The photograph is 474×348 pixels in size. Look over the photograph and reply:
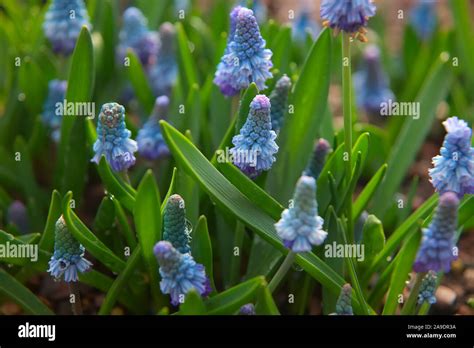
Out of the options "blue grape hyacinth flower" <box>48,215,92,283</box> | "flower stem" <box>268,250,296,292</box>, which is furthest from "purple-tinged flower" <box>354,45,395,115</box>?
"blue grape hyacinth flower" <box>48,215,92,283</box>

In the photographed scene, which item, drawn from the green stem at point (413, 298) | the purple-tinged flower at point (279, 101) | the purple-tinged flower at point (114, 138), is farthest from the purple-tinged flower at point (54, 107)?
the green stem at point (413, 298)

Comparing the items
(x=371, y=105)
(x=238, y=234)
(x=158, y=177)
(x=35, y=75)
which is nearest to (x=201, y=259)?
(x=238, y=234)

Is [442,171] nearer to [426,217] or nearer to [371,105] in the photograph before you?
[426,217]

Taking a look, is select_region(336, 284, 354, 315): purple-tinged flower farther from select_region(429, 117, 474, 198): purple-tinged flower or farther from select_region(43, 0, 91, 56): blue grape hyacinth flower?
select_region(43, 0, 91, 56): blue grape hyacinth flower

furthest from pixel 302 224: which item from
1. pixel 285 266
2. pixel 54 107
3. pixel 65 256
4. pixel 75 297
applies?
pixel 54 107

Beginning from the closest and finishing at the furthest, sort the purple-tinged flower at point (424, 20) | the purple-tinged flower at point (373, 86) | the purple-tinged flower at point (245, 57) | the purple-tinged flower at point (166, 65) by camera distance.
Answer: the purple-tinged flower at point (245, 57) < the purple-tinged flower at point (166, 65) < the purple-tinged flower at point (373, 86) < the purple-tinged flower at point (424, 20)

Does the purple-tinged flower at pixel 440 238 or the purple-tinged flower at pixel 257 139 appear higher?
the purple-tinged flower at pixel 257 139

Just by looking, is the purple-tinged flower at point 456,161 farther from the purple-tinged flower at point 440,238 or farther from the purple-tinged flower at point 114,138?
the purple-tinged flower at point 114,138
